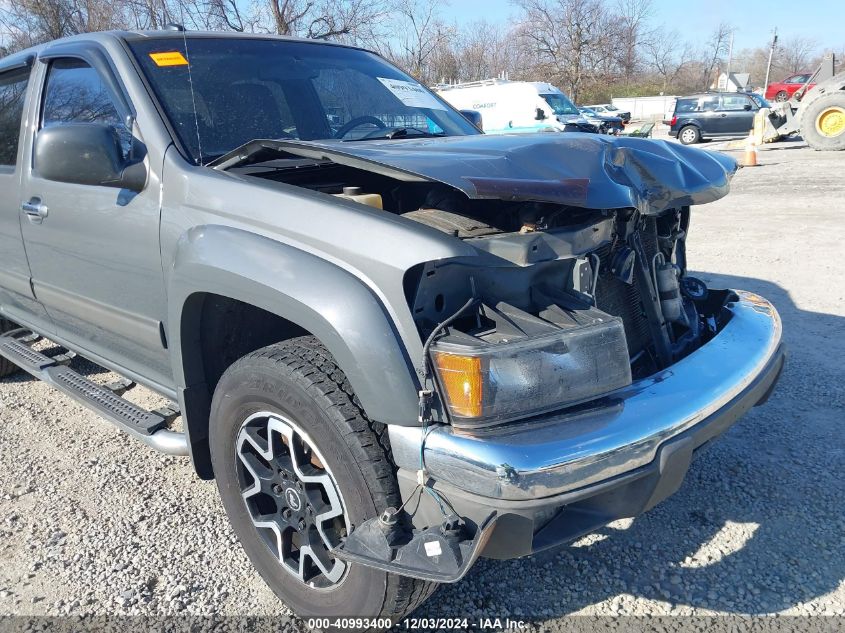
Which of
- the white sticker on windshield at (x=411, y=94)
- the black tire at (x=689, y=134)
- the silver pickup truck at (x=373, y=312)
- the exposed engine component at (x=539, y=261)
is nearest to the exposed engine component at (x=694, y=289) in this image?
the silver pickup truck at (x=373, y=312)

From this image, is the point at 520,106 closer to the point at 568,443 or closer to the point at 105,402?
the point at 105,402

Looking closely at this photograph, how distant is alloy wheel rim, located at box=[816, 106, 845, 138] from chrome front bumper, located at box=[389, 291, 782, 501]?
1718 cm

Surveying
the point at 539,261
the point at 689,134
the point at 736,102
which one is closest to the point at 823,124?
the point at 736,102

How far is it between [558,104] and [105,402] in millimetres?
19948

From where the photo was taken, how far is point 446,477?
5.59 feet

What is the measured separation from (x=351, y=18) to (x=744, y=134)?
556 inches

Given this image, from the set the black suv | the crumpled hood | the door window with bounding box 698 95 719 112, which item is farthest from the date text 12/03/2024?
the door window with bounding box 698 95 719 112

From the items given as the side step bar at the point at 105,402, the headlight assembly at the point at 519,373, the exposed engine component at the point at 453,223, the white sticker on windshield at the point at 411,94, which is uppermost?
the white sticker on windshield at the point at 411,94

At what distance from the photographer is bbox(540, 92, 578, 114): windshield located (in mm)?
20359

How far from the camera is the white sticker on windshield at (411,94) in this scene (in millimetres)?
3467

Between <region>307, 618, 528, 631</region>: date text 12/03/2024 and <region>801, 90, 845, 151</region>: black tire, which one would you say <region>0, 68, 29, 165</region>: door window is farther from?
<region>801, 90, 845, 151</region>: black tire

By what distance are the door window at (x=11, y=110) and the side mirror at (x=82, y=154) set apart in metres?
1.22

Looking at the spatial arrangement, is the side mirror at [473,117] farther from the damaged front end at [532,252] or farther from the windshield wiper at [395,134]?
the damaged front end at [532,252]

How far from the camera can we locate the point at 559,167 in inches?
82.3
